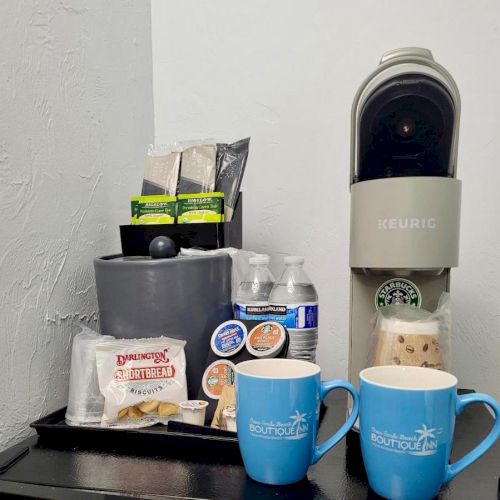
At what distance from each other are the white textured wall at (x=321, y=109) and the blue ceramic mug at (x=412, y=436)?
51cm

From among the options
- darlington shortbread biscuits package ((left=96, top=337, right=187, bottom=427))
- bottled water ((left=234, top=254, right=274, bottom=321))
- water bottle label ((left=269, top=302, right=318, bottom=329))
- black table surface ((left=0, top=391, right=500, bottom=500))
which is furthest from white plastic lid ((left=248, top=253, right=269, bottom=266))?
black table surface ((left=0, top=391, right=500, bottom=500))

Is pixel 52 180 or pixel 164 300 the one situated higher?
pixel 52 180

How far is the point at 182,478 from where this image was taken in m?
0.49

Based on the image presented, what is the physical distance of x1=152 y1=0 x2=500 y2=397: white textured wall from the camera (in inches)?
34.7

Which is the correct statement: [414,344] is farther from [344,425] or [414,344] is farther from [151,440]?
[151,440]

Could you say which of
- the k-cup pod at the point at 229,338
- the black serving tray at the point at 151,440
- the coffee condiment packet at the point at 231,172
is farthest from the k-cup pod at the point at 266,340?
the coffee condiment packet at the point at 231,172

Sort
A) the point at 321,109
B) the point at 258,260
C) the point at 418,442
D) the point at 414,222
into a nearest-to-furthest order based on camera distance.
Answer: the point at 418,442 → the point at 414,222 → the point at 258,260 → the point at 321,109

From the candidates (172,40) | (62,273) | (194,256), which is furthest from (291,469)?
(172,40)

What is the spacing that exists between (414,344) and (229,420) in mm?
251

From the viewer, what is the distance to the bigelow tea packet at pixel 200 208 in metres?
0.76

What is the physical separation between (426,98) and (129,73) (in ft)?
2.13

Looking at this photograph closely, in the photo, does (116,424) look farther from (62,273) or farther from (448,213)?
(448,213)

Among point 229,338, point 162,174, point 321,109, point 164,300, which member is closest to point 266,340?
point 229,338

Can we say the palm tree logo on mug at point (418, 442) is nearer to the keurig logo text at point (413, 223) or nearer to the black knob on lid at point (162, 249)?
the keurig logo text at point (413, 223)
